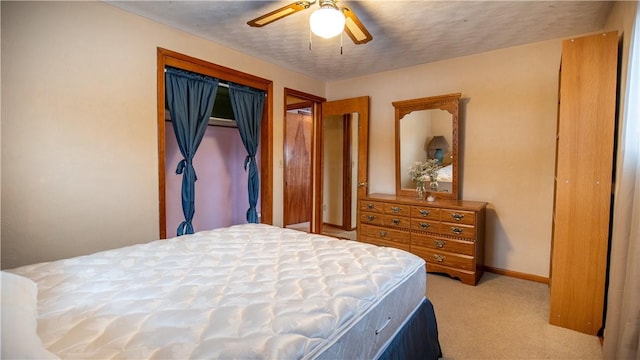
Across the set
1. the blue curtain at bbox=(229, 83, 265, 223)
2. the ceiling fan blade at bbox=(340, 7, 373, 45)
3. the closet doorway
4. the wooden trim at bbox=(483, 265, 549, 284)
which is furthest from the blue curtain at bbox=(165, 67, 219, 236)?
the wooden trim at bbox=(483, 265, 549, 284)

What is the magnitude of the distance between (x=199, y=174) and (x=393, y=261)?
334cm

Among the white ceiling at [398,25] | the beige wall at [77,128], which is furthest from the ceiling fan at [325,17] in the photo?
the beige wall at [77,128]

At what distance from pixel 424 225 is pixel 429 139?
3.52ft

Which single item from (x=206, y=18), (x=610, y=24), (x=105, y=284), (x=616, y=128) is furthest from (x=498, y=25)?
(x=105, y=284)

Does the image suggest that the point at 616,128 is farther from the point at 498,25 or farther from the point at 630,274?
the point at 498,25

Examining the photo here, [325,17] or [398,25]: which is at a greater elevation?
[398,25]

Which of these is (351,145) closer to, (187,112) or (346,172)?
(346,172)

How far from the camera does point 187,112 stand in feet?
9.61

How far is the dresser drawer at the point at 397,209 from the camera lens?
10.9 ft

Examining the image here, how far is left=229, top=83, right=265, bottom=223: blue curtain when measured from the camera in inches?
133

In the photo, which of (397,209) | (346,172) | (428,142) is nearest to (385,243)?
(397,209)

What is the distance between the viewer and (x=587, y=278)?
206cm

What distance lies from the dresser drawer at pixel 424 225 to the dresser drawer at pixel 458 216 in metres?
0.10

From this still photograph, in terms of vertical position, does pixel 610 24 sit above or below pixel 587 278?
above
